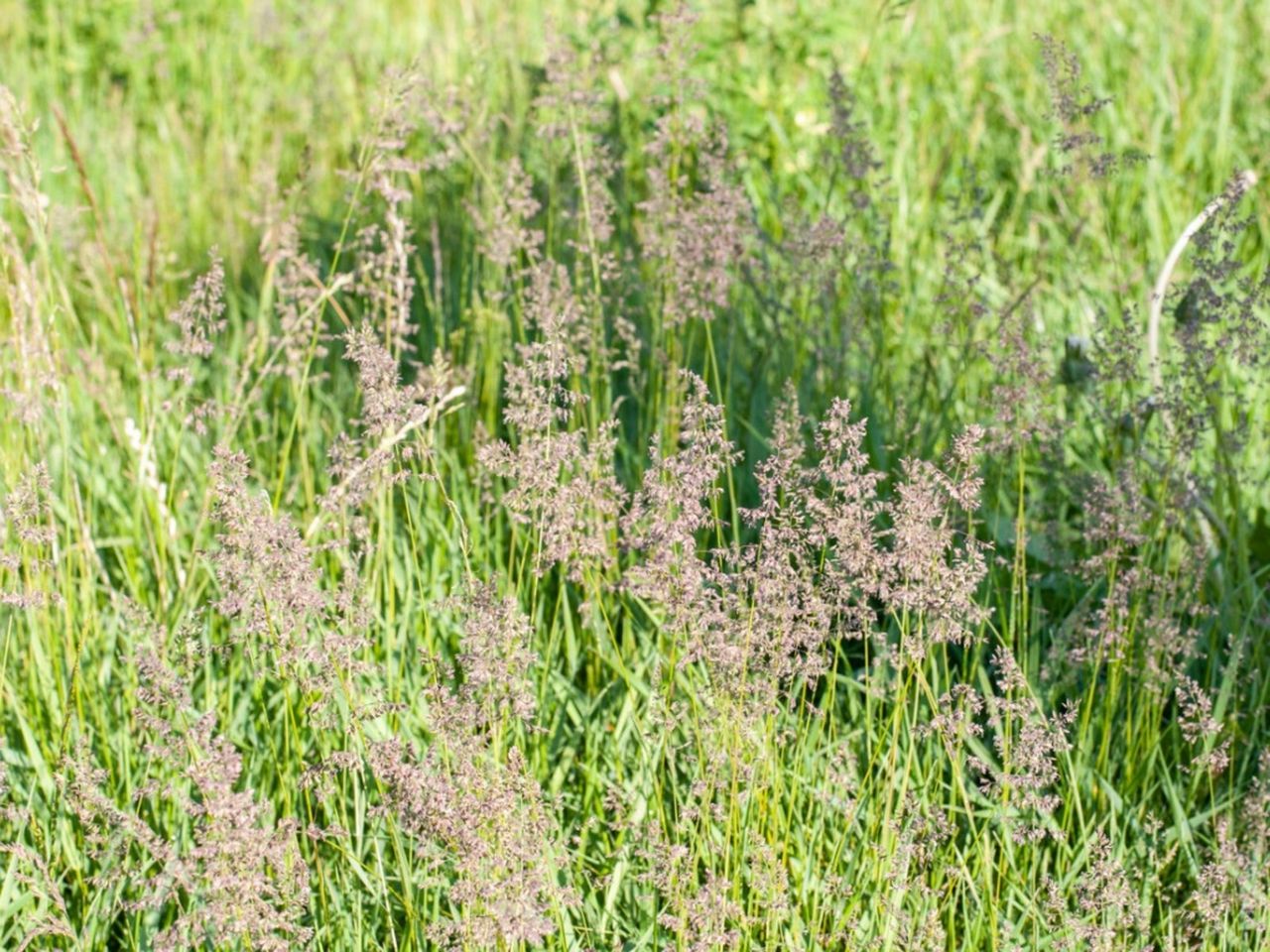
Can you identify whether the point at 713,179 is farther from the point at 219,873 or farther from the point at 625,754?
the point at 219,873

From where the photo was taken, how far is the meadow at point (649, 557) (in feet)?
6.23

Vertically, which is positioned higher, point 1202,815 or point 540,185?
point 540,185

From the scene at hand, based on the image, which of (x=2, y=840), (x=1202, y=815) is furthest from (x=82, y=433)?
(x=1202, y=815)

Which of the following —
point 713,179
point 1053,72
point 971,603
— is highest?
point 1053,72

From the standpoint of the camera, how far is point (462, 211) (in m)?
3.94

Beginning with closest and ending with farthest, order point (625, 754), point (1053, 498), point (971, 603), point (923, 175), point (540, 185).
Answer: point (971, 603) → point (625, 754) → point (1053, 498) → point (540, 185) → point (923, 175)

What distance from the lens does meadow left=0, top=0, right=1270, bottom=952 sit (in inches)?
74.7

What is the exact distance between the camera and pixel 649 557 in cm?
217

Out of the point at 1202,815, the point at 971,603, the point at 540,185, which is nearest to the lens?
the point at 971,603

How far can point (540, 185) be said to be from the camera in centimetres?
393

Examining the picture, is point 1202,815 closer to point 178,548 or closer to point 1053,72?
point 1053,72

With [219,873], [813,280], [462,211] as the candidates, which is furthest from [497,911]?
[462,211]

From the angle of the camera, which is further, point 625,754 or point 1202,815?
point 625,754

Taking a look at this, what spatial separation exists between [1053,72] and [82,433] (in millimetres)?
2167
